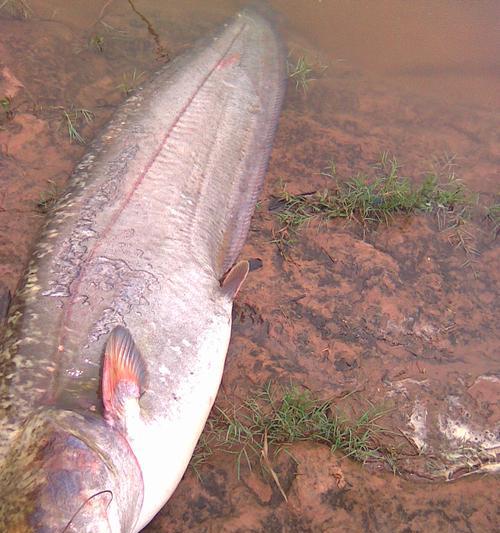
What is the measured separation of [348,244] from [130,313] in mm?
1532

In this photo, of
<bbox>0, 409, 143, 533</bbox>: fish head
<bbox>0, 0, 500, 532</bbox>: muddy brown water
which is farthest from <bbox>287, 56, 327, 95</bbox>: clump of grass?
<bbox>0, 409, 143, 533</bbox>: fish head

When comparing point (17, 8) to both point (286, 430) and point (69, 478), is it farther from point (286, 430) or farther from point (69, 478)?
point (69, 478)

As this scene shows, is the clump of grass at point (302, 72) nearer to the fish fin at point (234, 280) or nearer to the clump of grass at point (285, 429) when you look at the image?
the fish fin at point (234, 280)

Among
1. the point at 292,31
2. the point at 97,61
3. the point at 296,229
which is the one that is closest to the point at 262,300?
the point at 296,229

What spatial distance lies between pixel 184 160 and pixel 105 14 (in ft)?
8.83

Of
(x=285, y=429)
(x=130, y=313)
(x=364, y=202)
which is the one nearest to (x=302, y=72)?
(x=364, y=202)

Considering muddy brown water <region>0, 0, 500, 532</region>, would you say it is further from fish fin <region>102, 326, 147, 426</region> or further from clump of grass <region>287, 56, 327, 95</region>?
fish fin <region>102, 326, 147, 426</region>

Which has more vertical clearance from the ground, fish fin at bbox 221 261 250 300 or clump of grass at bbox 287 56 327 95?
clump of grass at bbox 287 56 327 95

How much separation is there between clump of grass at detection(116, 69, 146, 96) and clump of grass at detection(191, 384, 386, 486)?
2723 mm

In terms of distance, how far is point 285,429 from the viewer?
2.69m

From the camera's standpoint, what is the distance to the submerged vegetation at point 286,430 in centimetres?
264

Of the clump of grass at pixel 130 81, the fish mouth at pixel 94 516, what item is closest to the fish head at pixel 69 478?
the fish mouth at pixel 94 516

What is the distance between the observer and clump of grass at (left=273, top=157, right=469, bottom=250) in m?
3.64

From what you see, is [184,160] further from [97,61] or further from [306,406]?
[97,61]
